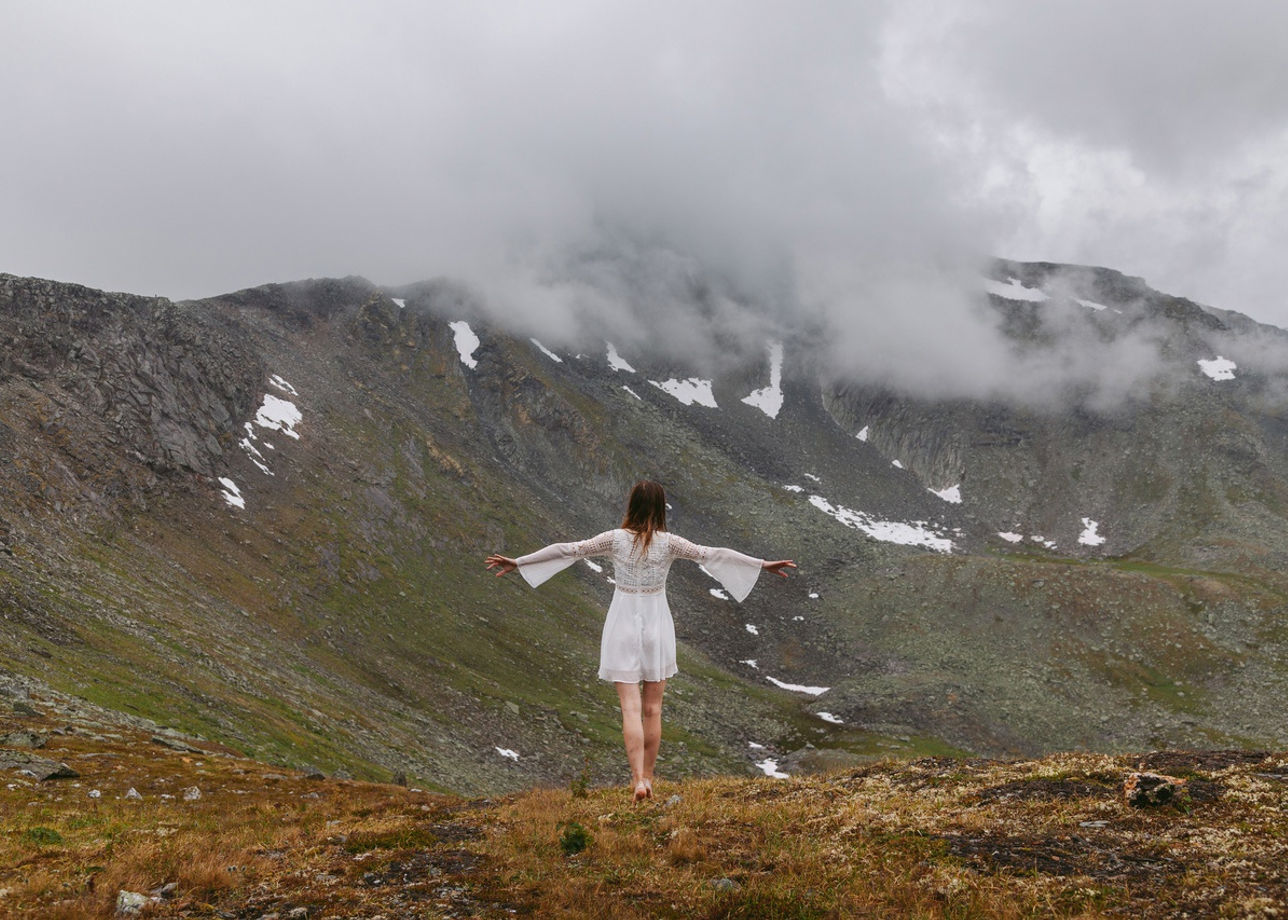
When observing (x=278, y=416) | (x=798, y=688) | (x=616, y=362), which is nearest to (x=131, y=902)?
(x=798, y=688)

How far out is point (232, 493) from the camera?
238ft

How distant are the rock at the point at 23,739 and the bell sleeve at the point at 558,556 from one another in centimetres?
1830

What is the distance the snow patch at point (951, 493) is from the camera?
173500 mm

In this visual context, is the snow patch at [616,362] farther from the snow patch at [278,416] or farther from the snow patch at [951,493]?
the snow patch at [278,416]

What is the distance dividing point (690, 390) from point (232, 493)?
12959 cm

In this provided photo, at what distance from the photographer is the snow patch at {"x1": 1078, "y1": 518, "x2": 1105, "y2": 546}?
152 meters

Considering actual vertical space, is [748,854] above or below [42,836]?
above

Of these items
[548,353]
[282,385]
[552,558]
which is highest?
[548,353]

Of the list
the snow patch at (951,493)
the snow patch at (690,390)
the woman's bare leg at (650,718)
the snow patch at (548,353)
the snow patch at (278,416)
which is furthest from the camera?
the snow patch at (690,390)

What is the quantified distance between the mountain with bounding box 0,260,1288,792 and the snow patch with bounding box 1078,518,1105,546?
3.63 ft

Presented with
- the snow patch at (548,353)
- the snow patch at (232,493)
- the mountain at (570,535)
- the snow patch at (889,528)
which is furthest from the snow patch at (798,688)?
→ the snow patch at (548,353)

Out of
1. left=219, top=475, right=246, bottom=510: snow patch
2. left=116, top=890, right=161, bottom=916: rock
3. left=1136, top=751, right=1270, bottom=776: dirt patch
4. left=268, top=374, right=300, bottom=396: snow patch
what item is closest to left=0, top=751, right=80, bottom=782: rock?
left=116, top=890, right=161, bottom=916: rock

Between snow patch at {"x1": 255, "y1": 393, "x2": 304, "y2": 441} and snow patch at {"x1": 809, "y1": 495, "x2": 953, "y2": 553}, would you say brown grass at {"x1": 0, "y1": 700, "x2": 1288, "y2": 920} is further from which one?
snow patch at {"x1": 809, "y1": 495, "x2": 953, "y2": 553}

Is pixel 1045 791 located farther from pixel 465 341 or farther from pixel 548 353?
pixel 548 353
